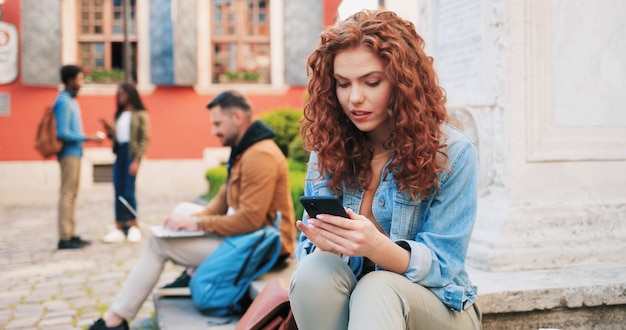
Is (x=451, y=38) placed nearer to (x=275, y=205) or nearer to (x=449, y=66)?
(x=449, y=66)

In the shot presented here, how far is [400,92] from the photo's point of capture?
212 centimetres

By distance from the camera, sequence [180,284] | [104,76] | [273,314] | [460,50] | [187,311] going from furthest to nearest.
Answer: [104,76], [180,284], [187,311], [460,50], [273,314]

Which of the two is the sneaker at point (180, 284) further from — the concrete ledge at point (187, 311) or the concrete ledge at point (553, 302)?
the concrete ledge at point (553, 302)

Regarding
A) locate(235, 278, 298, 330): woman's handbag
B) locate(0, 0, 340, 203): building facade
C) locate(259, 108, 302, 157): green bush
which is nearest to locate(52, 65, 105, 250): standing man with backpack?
locate(259, 108, 302, 157): green bush

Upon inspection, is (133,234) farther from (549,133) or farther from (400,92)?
(400,92)

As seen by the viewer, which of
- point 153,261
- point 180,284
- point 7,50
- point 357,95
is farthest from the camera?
point 7,50

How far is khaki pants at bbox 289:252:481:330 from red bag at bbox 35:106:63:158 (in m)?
5.62

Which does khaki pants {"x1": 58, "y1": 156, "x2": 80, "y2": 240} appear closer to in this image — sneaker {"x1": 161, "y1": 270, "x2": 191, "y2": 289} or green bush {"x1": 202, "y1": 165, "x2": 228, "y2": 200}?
sneaker {"x1": 161, "y1": 270, "x2": 191, "y2": 289}

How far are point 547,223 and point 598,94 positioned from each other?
2.16ft

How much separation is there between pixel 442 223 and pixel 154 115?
1239cm

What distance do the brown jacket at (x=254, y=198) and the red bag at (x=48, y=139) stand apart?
3550mm

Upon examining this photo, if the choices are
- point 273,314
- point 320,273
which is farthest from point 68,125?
point 320,273

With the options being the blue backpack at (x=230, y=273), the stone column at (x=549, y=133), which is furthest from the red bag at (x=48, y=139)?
the stone column at (x=549, y=133)

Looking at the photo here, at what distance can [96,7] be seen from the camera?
1419cm
